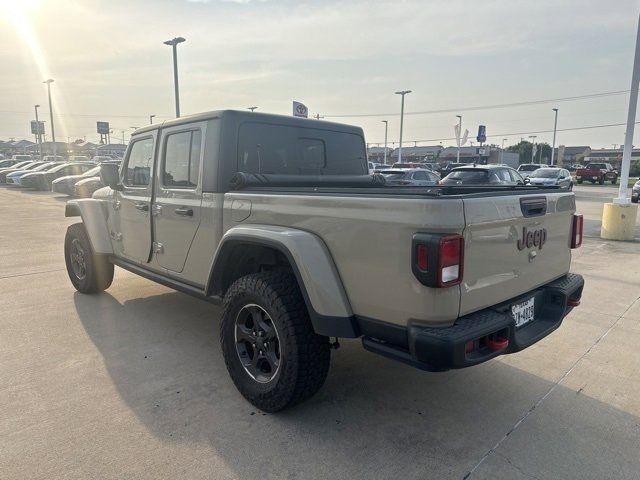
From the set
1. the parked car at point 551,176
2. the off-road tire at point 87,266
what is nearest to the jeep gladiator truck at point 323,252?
the off-road tire at point 87,266

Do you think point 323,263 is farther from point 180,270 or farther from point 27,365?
point 27,365

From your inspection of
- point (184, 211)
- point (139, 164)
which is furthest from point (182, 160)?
point (139, 164)

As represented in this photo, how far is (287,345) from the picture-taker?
9.41 ft

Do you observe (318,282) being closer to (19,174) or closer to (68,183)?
(68,183)

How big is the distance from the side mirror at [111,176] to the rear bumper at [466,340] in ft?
11.1

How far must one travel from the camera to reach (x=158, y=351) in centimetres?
407

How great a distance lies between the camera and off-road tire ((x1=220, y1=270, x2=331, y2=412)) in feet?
9.41

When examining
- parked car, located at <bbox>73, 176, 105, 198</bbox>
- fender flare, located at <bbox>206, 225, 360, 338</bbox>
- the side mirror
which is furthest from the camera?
parked car, located at <bbox>73, 176, 105, 198</bbox>

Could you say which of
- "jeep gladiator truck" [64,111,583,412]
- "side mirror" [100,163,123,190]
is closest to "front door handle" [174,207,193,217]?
"jeep gladiator truck" [64,111,583,412]

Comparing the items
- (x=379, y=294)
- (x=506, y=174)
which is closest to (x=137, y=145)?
(x=379, y=294)

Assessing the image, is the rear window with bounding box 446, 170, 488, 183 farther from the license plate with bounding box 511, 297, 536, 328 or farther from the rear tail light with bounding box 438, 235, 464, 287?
the rear tail light with bounding box 438, 235, 464, 287

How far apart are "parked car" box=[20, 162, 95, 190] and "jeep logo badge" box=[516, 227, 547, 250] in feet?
83.8

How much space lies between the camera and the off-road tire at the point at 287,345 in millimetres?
2869

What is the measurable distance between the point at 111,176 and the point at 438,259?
3816mm
